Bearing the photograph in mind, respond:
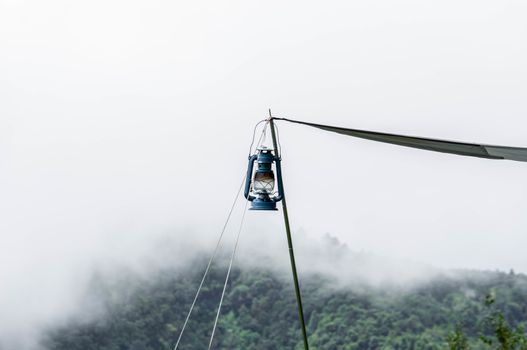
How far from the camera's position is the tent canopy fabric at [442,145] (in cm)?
459

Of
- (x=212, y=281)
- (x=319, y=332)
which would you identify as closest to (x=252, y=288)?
(x=212, y=281)

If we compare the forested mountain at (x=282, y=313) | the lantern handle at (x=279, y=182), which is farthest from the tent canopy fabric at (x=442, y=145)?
the forested mountain at (x=282, y=313)

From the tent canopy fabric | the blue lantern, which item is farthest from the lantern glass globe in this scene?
the tent canopy fabric

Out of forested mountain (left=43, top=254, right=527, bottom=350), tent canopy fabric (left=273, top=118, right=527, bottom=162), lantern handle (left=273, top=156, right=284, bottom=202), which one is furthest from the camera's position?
forested mountain (left=43, top=254, right=527, bottom=350)

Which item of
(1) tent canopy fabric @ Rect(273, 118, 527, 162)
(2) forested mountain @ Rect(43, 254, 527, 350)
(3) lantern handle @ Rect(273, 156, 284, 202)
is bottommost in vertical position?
(2) forested mountain @ Rect(43, 254, 527, 350)

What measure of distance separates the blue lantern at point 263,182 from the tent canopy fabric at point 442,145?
31 centimetres

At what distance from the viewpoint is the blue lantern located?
488 centimetres

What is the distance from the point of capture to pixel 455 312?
116 ft

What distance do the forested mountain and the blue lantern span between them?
26560 millimetres

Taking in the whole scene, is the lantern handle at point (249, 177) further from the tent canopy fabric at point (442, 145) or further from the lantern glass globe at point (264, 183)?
the tent canopy fabric at point (442, 145)

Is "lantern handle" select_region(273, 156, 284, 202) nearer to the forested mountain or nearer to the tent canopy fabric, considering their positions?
the tent canopy fabric

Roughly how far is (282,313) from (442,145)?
100ft

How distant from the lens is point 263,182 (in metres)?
4.89

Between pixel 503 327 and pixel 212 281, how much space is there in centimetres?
2515
